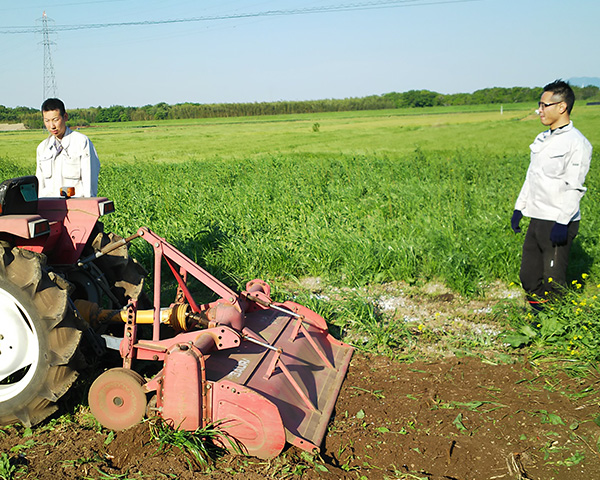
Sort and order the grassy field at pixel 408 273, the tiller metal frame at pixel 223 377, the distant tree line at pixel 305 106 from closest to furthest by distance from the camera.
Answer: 1. the tiller metal frame at pixel 223 377
2. the grassy field at pixel 408 273
3. the distant tree line at pixel 305 106

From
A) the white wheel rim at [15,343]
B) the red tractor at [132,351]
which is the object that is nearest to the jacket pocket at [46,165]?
the red tractor at [132,351]

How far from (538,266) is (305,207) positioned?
182 inches

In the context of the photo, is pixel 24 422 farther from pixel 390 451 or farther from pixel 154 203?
pixel 154 203

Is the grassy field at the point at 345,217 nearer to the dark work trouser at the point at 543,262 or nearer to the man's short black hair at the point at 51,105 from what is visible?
the dark work trouser at the point at 543,262

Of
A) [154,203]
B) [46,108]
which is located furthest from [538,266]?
[154,203]

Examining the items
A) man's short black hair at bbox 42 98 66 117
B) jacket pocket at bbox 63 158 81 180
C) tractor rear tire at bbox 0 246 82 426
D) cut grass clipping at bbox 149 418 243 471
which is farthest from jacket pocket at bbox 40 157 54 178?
cut grass clipping at bbox 149 418 243 471

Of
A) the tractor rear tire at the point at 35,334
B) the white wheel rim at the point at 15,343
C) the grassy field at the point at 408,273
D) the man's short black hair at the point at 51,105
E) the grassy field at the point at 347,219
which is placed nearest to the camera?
the tractor rear tire at the point at 35,334

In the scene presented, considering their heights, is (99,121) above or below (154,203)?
above

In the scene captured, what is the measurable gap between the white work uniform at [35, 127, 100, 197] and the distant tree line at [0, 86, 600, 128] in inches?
1813

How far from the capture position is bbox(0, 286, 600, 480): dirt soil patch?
2.85 m

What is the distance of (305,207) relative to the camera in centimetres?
873

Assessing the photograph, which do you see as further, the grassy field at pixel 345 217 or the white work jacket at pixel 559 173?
the grassy field at pixel 345 217

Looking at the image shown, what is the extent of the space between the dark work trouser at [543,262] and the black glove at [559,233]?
10 centimetres

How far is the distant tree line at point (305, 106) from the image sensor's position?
5981 centimetres
